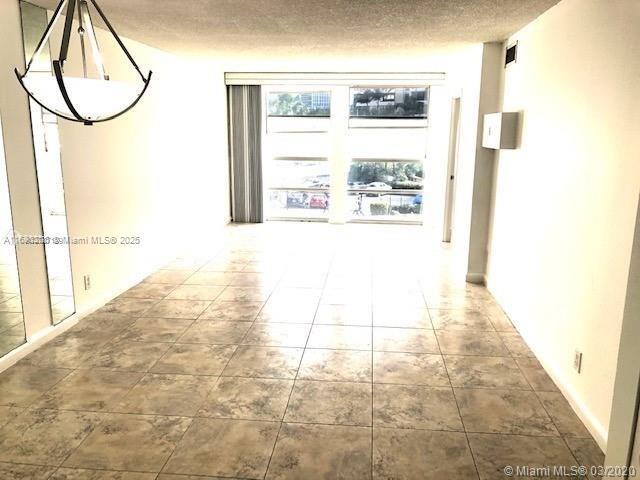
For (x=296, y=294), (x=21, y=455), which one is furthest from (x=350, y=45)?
(x=21, y=455)

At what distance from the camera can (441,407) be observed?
2.80 meters

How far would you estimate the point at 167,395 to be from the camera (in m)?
2.93

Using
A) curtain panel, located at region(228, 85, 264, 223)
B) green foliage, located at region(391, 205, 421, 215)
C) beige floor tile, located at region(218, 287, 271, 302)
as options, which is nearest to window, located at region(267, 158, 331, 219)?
curtain panel, located at region(228, 85, 264, 223)

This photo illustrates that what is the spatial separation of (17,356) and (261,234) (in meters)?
4.35

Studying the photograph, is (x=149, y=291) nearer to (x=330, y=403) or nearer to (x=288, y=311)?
(x=288, y=311)

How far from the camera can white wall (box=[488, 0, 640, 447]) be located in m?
2.35

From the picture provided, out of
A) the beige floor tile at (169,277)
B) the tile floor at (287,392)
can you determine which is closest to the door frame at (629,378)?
the tile floor at (287,392)

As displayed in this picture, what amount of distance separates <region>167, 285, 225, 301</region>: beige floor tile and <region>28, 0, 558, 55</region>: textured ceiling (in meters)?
2.33

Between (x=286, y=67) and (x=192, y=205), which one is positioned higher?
(x=286, y=67)

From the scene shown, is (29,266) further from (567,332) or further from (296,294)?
(567,332)

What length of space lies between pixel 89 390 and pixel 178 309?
139 centimetres

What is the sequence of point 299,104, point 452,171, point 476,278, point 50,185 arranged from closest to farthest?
point 50,185 < point 476,278 < point 452,171 < point 299,104

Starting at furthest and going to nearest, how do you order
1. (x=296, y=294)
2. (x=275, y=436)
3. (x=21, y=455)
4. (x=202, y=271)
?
(x=202, y=271)
(x=296, y=294)
(x=275, y=436)
(x=21, y=455)

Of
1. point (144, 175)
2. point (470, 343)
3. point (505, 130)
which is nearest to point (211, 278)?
point (144, 175)
